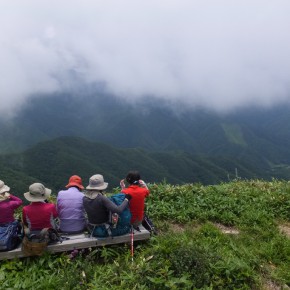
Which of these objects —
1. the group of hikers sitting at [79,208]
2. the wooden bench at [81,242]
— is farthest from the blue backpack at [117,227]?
the wooden bench at [81,242]

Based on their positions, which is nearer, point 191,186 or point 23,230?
point 23,230

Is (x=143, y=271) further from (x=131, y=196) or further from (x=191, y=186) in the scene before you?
(x=191, y=186)

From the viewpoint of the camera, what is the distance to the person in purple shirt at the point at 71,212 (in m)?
7.64

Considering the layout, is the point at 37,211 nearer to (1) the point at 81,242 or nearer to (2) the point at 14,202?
(2) the point at 14,202

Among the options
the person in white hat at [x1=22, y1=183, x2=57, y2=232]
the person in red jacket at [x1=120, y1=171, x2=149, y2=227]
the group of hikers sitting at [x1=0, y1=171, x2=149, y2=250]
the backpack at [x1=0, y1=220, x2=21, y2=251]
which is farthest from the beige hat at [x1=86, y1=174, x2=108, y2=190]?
the backpack at [x1=0, y1=220, x2=21, y2=251]

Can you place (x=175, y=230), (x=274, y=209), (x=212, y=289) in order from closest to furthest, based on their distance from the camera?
(x=212, y=289) < (x=175, y=230) < (x=274, y=209)

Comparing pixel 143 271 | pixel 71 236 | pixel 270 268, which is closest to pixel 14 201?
pixel 71 236

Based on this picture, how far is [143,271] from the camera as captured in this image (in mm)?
6125

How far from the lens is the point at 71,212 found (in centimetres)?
768

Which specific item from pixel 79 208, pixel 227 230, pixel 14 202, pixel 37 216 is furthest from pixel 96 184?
pixel 227 230

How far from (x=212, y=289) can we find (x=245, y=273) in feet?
2.43

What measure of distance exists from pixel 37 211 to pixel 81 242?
1110 mm

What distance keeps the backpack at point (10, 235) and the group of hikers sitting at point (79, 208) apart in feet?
0.49

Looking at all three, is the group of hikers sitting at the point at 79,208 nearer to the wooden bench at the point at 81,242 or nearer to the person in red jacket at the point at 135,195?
the person in red jacket at the point at 135,195
